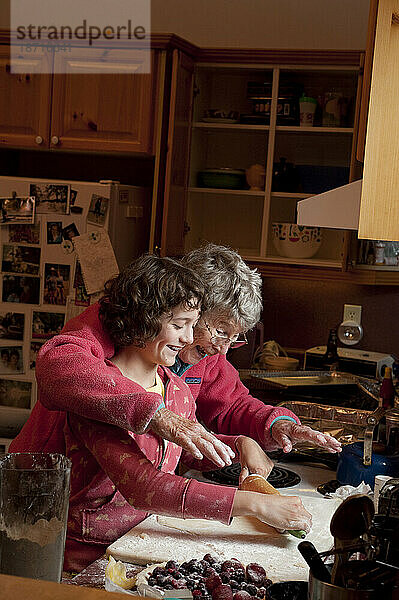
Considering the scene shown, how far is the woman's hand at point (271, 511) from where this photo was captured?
57.2 inches

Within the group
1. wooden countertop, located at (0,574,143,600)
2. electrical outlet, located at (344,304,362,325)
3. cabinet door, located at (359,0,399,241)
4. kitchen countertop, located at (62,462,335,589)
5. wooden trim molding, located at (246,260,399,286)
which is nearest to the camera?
wooden countertop, located at (0,574,143,600)

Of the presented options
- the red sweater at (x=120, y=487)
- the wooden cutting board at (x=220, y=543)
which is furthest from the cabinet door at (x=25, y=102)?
the wooden cutting board at (x=220, y=543)

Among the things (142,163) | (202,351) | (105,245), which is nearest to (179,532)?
(202,351)

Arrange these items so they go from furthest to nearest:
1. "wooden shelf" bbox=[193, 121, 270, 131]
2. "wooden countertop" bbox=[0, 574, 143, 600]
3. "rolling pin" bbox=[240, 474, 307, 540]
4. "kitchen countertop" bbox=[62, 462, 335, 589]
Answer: "wooden shelf" bbox=[193, 121, 270, 131] → "rolling pin" bbox=[240, 474, 307, 540] → "kitchen countertop" bbox=[62, 462, 335, 589] → "wooden countertop" bbox=[0, 574, 143, 600]

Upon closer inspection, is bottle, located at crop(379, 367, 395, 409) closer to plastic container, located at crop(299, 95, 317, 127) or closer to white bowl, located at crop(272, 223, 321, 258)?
white bowl, located at crop(272, 223, 321, 258)

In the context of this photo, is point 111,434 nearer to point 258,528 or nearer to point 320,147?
point 258,528

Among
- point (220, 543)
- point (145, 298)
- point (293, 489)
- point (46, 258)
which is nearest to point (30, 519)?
point (220, 543)

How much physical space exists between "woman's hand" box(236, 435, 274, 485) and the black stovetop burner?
6 cm

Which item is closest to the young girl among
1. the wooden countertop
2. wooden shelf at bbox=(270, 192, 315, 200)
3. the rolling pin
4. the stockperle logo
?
the rolling pin

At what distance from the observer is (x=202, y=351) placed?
196cm

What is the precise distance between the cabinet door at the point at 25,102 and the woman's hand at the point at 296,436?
2.28 metres

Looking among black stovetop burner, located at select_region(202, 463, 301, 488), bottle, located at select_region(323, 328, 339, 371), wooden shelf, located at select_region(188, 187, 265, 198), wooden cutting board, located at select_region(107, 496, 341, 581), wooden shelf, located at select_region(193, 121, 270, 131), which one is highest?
wooden shelf, located at select_region(193, 121, 270, 131)

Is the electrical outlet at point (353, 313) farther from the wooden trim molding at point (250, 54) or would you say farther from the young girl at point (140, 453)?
the young girl at point (140, 453)

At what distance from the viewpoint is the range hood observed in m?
1.46
